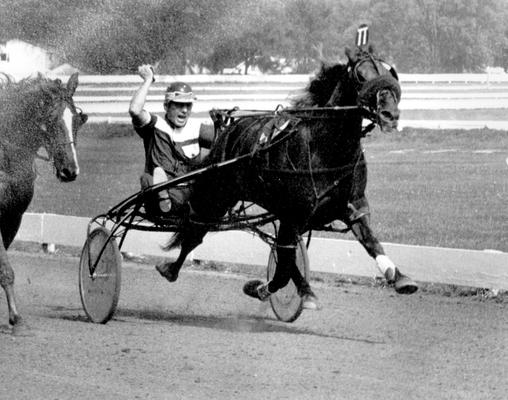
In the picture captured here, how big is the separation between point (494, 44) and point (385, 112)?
7.59 m

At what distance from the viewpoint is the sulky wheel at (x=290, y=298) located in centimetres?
861

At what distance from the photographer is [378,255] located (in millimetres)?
7387

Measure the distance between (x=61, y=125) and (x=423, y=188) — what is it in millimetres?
8304

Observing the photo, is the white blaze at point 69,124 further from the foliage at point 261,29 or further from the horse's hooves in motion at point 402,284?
the foliage at point 261,29

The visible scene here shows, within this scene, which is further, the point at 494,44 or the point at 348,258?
the point at 494,44

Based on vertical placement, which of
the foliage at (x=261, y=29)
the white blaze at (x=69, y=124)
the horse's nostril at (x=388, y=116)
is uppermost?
the foliage at (x=261, y=29)

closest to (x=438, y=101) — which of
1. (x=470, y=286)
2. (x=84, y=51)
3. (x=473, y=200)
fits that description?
(x=473, y=200)

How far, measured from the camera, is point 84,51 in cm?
1334

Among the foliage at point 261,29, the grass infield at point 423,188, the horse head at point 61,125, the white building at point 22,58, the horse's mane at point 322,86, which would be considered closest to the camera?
the horse's mane at point 322,86

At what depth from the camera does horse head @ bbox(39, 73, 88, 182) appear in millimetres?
8195

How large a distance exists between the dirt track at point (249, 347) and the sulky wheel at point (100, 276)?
0.13m

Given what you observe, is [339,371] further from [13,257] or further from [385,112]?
[13,257]

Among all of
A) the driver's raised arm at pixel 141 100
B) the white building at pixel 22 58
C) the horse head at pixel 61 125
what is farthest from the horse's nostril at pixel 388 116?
the white building at pixel 22 58

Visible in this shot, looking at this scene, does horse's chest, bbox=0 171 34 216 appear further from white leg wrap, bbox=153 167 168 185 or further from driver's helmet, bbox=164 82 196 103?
driver's helmet, bbox=164 82 196 103
